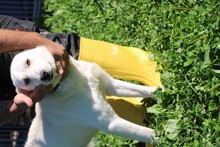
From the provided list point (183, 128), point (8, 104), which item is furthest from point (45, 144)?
point (183, 128)

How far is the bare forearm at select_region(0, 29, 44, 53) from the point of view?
4.61 m

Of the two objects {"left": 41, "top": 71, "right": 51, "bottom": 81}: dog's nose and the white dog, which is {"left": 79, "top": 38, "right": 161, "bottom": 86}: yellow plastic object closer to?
the white dog

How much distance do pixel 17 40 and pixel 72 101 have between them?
0.60 metres

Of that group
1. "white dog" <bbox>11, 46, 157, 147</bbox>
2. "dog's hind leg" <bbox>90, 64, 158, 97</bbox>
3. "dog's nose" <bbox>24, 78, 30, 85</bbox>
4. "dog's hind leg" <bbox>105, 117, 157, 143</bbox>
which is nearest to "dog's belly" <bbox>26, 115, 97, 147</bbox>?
"white dog" <bbox>11, 46, 157, 147</bbox>

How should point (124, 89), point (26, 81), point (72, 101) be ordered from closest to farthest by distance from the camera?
point (26, 81) → point (72, 101) → point (124, 89)

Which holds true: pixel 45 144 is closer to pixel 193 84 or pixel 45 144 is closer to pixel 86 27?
pixel 193 84

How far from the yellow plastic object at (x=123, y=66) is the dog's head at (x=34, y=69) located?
2.51ft

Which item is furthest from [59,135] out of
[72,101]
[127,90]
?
[127,90]

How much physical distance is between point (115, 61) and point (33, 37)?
88 cm

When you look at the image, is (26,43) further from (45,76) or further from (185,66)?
(185,66)

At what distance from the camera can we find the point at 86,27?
7742 mm

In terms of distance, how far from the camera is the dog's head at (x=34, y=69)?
4465mm

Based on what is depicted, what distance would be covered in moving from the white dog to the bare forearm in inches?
2.5

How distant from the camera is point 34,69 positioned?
14.8ft
